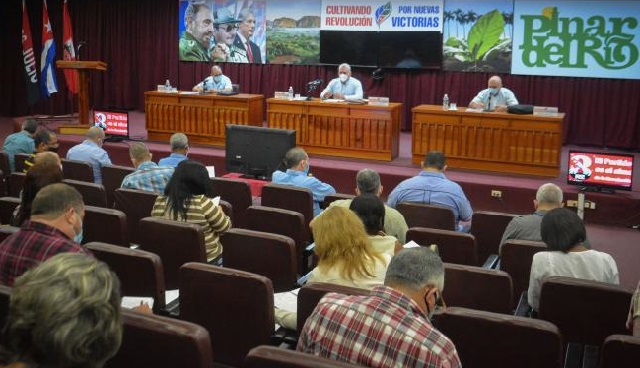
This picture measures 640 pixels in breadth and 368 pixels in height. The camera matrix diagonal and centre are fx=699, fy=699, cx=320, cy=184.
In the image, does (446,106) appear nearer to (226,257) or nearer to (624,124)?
(624,124)

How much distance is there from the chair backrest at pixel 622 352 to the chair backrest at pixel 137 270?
187 centimetres

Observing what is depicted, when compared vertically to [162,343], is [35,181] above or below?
above

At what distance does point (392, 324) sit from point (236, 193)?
11.8 feet

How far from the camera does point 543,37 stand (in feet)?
33.0

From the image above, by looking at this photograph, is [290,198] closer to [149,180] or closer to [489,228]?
[149,180]

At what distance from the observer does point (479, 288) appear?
128 inches

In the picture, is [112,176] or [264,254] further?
[112,176]

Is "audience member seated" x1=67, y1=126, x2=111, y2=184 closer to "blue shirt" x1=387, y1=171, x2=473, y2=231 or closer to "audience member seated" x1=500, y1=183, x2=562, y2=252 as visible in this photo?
"blue shirt" x1=387, y1=171, x2=473, y2=231

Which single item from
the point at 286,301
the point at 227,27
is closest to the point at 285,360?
the point at 286,301

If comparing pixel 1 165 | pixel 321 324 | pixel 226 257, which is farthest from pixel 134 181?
pixel 321 324

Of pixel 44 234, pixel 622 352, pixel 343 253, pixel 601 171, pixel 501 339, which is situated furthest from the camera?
pixel 601 171

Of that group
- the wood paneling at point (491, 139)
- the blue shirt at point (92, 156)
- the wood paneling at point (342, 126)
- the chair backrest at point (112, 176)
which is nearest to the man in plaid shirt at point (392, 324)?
the chair backrest at point (112, 176)

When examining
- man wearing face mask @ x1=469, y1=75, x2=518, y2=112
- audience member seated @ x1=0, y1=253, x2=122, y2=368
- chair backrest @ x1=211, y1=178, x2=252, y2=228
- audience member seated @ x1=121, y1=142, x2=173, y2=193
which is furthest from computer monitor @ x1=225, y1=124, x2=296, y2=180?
audience member seated @ x1=0, y1=253, x2=122, y2=368

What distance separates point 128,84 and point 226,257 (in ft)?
34.6
